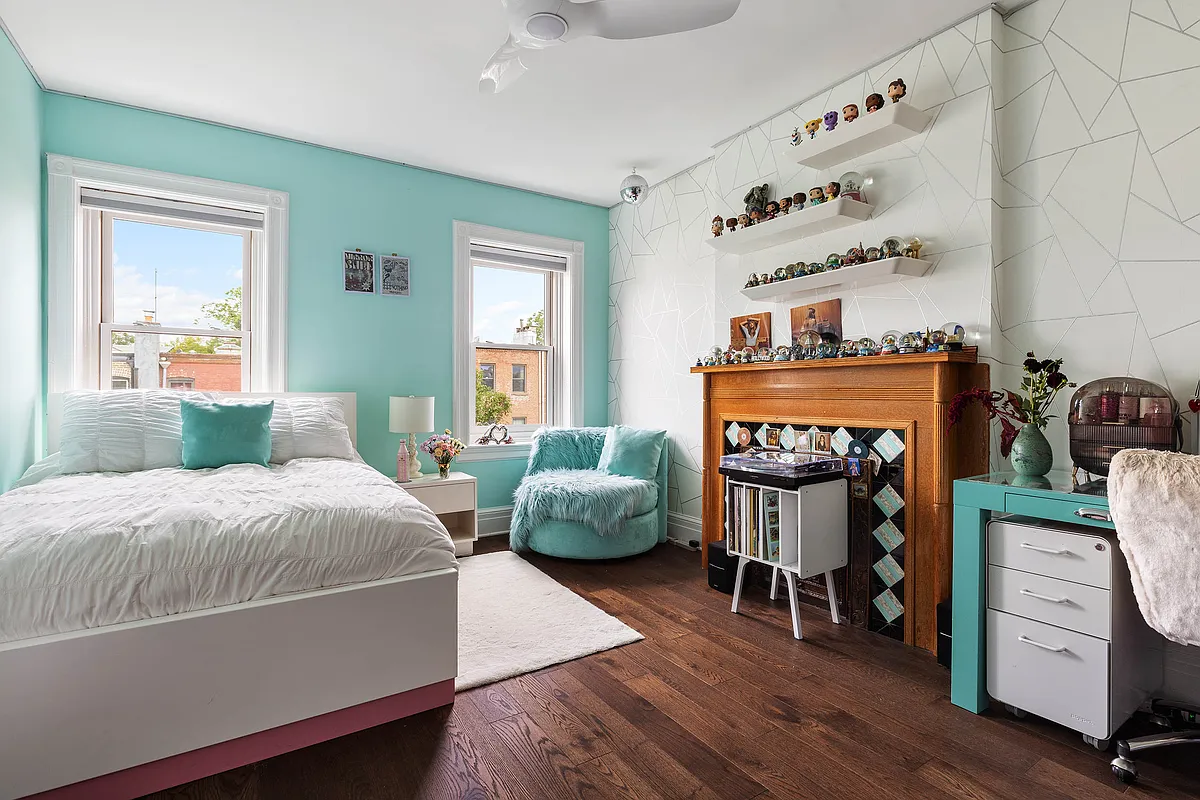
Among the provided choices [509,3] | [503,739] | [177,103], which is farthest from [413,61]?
[503,739]

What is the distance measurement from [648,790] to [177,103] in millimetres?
3896

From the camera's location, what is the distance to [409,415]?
12.1ft

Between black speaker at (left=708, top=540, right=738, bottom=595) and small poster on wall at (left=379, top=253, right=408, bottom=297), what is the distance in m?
2.60

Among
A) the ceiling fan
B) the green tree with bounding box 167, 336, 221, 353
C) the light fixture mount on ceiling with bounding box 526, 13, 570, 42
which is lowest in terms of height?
the green tree with bounding box 167, 336, 221, 353

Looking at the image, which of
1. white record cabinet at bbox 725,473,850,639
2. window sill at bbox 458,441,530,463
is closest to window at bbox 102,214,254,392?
window sill at bbox 458,441,530,463

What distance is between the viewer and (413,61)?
278cm

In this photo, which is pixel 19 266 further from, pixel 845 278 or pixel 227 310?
pixel 845 278

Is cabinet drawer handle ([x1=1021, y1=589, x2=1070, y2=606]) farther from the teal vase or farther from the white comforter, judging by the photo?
the white comforter

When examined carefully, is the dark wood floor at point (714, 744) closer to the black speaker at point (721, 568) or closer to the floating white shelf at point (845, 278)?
the black speaker at point (721, 568)

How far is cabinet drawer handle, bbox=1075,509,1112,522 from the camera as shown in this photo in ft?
5.49

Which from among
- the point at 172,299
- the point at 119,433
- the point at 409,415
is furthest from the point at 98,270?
the point at 409,415

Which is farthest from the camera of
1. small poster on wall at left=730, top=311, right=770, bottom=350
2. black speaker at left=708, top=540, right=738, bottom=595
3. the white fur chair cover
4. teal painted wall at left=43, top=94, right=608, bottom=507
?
small poster on wall at left=730, top=311, right=770, bottom=350

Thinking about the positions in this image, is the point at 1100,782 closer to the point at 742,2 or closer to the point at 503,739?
the point at 503,739

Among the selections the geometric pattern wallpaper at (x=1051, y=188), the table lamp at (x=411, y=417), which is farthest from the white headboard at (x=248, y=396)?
the geometric pattern wallpaper at (x=1051, y=188)
